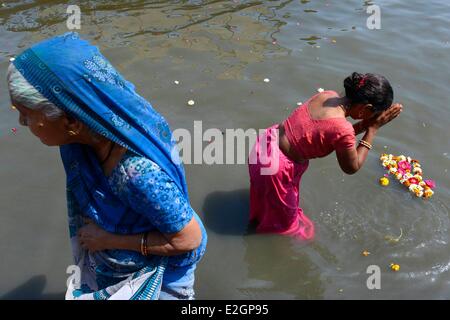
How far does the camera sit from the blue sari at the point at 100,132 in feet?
5.22

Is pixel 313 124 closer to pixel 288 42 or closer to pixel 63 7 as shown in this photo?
pixel 288 42

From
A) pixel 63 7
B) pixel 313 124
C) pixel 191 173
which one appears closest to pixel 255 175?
pixel 313 124

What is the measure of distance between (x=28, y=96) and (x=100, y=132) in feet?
0.90

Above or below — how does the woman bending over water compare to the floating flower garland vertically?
above

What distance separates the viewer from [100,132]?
168 cm

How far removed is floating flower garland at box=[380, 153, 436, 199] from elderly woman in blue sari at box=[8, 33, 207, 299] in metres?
2.82

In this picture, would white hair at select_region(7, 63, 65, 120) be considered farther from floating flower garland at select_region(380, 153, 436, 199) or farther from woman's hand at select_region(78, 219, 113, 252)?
floating flower garland at select_region(380, 153, 436, 199)

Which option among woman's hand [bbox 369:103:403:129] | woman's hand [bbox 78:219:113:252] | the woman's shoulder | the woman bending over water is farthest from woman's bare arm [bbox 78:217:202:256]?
woman's hand [bbox 369:103:403:129]

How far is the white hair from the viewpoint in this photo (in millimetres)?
1606

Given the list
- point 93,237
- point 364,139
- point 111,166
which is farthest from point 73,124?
point 364,139

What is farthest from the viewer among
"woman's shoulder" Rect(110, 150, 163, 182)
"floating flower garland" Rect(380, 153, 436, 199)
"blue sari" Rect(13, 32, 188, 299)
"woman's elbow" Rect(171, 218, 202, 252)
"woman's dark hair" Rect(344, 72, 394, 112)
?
"floating flower garland" Rect(380, 153, 436, 199)

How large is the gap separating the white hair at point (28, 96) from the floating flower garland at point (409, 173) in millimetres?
3580
